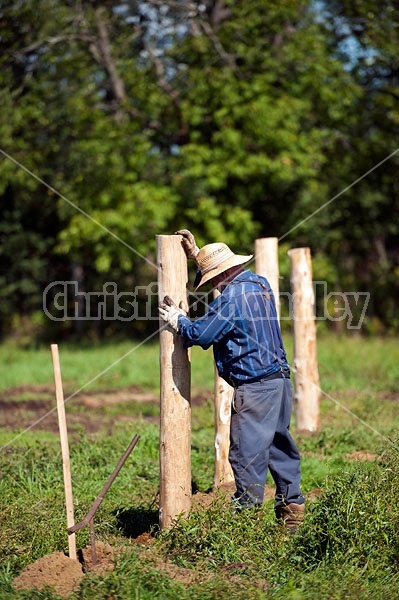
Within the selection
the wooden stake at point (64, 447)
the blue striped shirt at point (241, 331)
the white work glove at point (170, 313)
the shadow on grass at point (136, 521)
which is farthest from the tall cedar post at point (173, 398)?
the wooden stake at point (64, 447)

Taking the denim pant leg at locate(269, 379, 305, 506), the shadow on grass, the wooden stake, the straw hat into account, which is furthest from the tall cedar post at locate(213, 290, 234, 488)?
the wooden stake

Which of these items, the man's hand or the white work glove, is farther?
the man's hand

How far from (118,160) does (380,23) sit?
7067 mm

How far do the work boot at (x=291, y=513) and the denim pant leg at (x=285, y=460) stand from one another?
0.04 meters

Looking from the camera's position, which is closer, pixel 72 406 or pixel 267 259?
pixel 267 259

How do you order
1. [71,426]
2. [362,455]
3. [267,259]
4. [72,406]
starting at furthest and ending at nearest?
1. [72,406]
2. [71,426]
3. [267,259]
4. [362,455]

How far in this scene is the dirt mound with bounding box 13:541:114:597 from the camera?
4.61 meters

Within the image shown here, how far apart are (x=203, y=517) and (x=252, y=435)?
2.23 feet

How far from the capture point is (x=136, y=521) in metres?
5.96

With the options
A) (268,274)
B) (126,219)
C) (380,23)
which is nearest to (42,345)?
(126,219)

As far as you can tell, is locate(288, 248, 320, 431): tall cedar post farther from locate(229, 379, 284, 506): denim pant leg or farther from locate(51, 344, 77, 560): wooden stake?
locate(51, 344, 77, 560): wooden stake

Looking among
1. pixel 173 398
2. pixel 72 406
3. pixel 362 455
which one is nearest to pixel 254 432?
pixel 173 398

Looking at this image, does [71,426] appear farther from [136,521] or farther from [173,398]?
[173,398]

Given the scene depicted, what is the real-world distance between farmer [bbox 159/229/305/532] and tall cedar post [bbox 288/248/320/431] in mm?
3366
